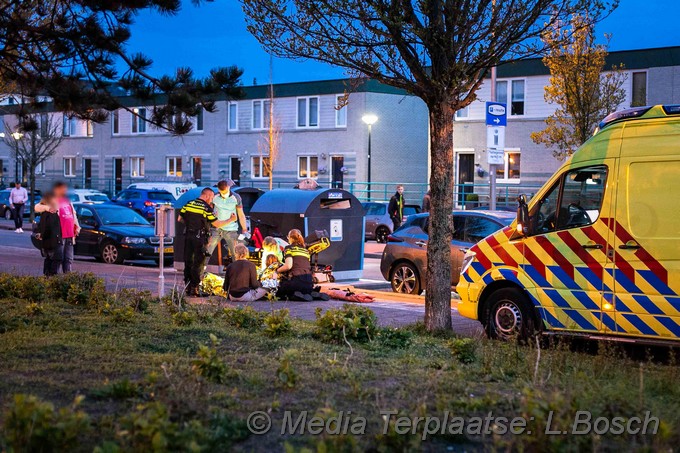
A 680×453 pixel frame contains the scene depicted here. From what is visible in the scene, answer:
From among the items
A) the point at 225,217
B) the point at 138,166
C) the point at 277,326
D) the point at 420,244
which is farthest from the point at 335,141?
the point at 277,326

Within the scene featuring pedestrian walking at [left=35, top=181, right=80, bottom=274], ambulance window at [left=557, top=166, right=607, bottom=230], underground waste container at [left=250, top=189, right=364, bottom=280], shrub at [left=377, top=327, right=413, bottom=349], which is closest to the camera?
shrub at [left=377, top=327, right=413, bottom=349]

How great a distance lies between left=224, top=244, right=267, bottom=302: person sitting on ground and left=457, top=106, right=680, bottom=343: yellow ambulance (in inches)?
185

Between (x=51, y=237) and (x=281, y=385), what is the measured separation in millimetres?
10523

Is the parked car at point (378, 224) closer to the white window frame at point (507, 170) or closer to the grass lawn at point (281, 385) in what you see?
the white window frame at point (507, 170)

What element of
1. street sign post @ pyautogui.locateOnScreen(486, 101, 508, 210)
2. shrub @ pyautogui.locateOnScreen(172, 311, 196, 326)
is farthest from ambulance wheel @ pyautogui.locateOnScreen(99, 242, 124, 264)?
shrub @ pyautogui.locateOnScreen(172, 311, 196, 326)

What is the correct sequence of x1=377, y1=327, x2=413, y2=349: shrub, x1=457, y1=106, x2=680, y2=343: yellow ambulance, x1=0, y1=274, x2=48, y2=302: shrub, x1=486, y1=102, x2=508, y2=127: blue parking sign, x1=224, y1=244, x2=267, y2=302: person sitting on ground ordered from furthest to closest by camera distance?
1. x1=486, y1=102, x2=508, y2=127: blue parking sign
2. x1=224, y1=244, x2=267, y2=302: person sitting on ground
3. x1=0, y1=274, x2=48, y2=302: shrub
4. x1=457, y1=106, x2=680, y2=343: yellow ambulance
5. x1=377, y1=327, x2=413, y2=349: shrub

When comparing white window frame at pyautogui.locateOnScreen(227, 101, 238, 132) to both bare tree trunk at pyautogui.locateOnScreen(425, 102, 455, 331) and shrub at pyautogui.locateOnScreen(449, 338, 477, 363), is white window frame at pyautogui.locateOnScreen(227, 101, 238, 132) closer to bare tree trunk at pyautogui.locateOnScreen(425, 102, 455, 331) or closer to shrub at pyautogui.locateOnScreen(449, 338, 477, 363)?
bare tree trunk at pyautogui.locateOnScreen(425, 102, 455, 331)

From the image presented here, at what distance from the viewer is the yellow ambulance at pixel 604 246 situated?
9281 millimetres

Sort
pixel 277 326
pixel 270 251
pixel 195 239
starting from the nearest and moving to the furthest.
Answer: pixel 277 326
pixel 195 239
pixel 270 251

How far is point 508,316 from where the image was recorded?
10648 mm

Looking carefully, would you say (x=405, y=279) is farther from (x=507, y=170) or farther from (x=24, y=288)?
(x=507, y=170)

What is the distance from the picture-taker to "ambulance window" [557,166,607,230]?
32.2 ft

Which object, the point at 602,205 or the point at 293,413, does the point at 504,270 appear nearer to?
the point at 602,205

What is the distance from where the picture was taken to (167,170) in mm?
56094
